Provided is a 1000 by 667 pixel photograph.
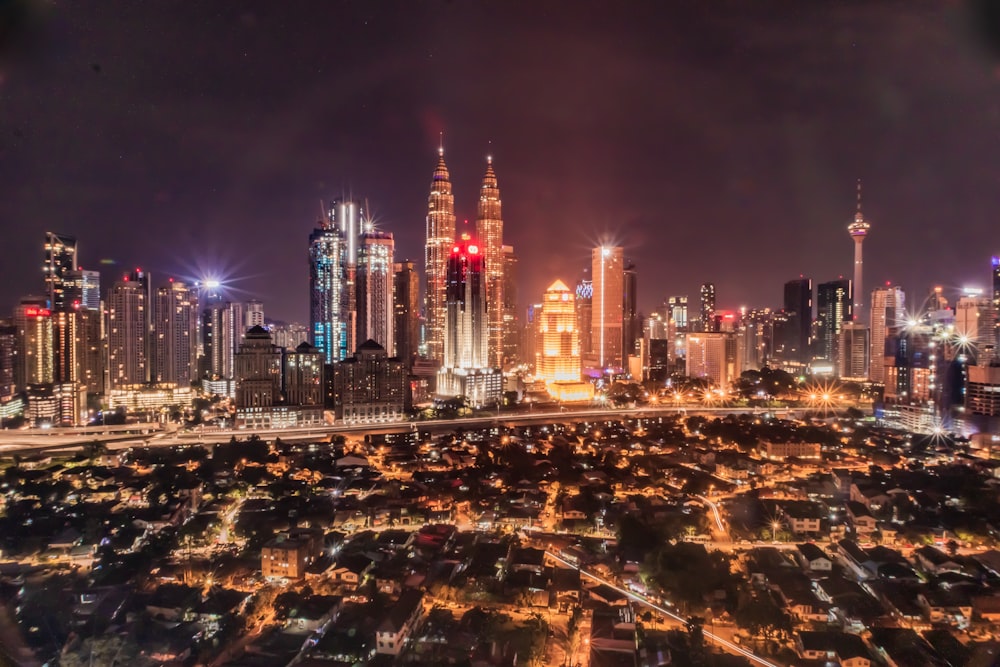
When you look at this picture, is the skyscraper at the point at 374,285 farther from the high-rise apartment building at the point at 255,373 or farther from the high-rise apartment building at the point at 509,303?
the high-rise apartment building at the point at 255,373

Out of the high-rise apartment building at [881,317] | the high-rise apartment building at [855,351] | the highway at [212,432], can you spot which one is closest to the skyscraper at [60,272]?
the highway at [212,432]

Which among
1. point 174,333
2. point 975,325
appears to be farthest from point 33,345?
point 975,325

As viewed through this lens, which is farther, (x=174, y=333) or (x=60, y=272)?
(x=174, y=333)

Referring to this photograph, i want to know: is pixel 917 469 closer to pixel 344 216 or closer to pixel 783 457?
pixel 783 457

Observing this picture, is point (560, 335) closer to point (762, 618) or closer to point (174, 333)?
point (174, 333)

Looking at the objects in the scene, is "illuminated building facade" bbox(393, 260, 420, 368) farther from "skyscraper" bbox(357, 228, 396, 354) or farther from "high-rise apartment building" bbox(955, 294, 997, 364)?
"high-rise apartment building" bbox(955, 294, 997, 364)
